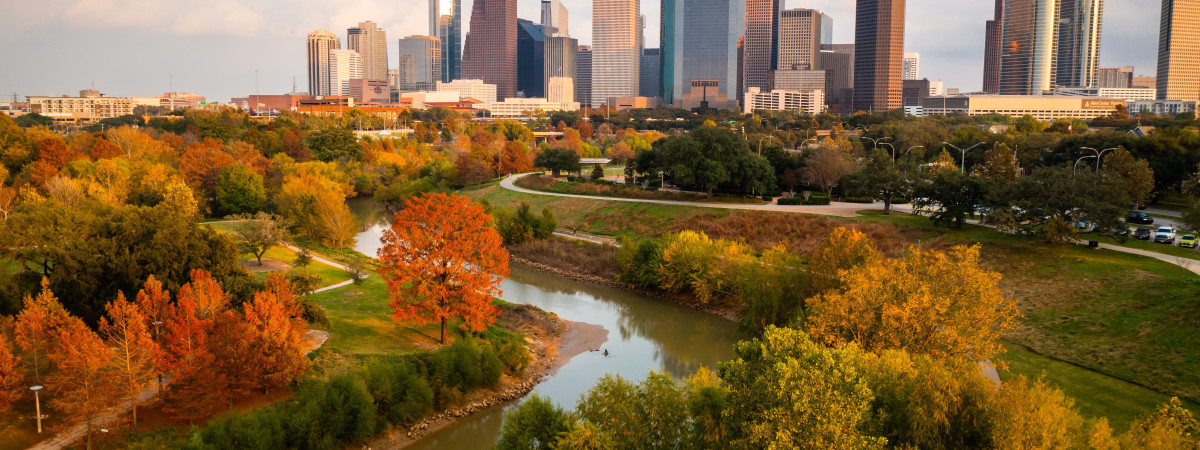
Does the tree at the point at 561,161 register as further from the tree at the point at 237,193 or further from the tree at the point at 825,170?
the tree at the point at 237,193

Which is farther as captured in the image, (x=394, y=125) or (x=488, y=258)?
(x=394, y=125)

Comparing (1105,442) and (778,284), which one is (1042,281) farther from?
(1105,442)

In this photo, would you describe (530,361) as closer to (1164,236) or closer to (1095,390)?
(1095,390)

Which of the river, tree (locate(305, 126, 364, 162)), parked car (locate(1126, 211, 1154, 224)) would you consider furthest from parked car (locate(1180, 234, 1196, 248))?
tree (locate(305, 126, 364, 162))

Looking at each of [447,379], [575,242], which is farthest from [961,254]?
[575,242]

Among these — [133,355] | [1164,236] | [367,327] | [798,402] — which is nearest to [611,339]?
[367,327]

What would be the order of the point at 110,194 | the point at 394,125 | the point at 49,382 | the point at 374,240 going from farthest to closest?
1. the point at 394,125
2. the point at 374,240
3. the point at 110,194
4. the point at 49,382

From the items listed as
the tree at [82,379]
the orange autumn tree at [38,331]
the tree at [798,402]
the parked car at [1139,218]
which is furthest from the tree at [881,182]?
the orange autumn tree at [38,331]
